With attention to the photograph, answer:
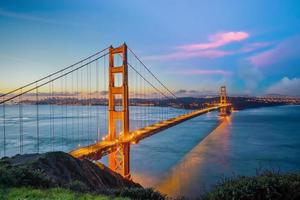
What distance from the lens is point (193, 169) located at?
24938 mm

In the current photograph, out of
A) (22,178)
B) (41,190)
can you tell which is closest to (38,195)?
(41,190)

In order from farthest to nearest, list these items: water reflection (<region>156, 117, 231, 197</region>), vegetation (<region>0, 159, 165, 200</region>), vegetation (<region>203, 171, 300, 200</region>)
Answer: water reflection (<region>156, 117, 231, 197</region>)
vegetation (<region>0, 159, 165, 200</region>)
vegetation (<region>203, 171, 300, 200</region>)

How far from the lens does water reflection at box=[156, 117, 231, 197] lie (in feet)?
63.9

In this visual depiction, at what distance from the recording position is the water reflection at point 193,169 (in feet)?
63.9

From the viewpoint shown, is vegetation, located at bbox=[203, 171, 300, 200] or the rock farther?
the rock

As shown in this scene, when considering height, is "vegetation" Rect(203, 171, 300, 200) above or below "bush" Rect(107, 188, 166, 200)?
above

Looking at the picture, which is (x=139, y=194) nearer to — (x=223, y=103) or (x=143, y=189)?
(x=143, y=189)

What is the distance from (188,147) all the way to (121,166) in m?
18.2

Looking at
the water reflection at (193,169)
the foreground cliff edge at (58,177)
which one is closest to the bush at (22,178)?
the foreground cliff edge at (58,177)

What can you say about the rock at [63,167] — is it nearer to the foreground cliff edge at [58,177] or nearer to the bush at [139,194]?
the foreground cliff edge at [58,177]

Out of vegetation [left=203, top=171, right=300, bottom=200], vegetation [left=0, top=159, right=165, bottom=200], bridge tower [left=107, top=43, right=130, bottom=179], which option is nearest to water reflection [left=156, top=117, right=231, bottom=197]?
bridge tower [left=107, top=43, right=130, bottom=179]

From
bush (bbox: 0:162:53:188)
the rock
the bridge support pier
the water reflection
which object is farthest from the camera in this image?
the bridge support pier

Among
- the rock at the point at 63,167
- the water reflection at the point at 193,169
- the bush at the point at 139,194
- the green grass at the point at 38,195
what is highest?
the green grass at the point at 38,195

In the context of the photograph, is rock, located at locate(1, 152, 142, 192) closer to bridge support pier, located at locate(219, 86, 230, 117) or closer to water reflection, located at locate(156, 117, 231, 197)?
water reflection, located at locate(156, 117, 231, 197)
